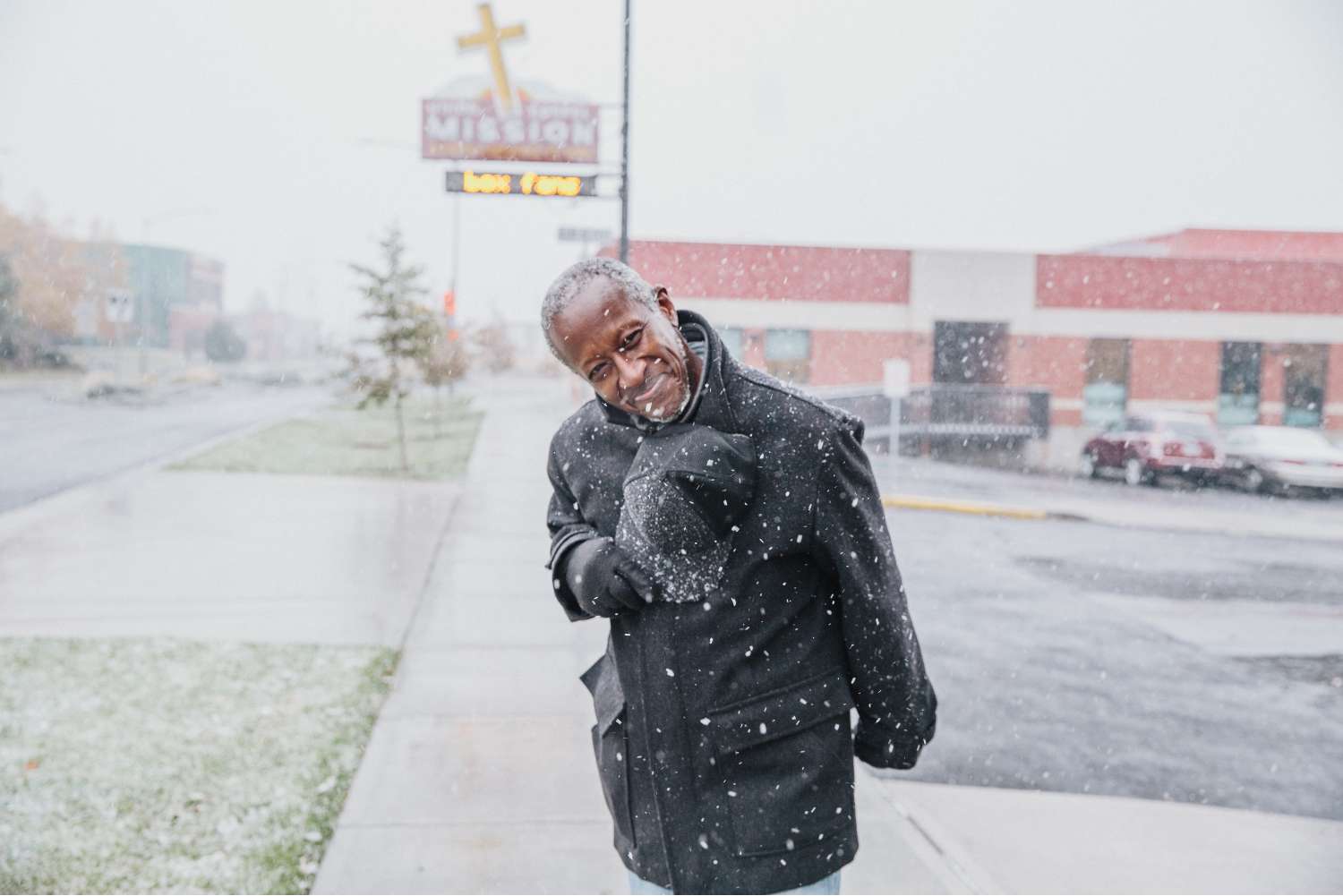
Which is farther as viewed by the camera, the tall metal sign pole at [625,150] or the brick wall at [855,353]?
the brick wall at [855,353]

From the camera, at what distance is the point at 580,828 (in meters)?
3.66

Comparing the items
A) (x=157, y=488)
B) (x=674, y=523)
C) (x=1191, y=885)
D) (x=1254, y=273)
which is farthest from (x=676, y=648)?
(x=1254, y=273)

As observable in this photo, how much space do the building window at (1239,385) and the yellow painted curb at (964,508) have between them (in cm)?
1537

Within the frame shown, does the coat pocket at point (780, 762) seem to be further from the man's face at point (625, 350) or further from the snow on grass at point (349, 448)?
the snow on grass at point (349, 448)

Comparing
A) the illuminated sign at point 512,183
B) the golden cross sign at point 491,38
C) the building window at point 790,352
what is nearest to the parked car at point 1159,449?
the building window at point 790,352

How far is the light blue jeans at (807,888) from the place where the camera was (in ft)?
→ 5.59

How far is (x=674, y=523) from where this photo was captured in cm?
153

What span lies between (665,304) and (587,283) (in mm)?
166

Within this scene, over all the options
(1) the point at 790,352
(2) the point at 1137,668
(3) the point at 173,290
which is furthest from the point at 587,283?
(3) the point at 173,290

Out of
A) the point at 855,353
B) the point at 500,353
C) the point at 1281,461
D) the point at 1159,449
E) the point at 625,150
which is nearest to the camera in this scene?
the point at 625,150

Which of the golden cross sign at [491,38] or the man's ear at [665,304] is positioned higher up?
the golden cross sign at [491,38]

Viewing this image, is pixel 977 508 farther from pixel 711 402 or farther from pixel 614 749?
pixel 711 402

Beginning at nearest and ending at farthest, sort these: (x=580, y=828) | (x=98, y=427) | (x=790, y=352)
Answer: (x=580, y=828) < (x=790, y=352) < (x=98, y=427)

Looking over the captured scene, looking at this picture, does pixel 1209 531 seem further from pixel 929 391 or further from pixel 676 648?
pixel 676 648
